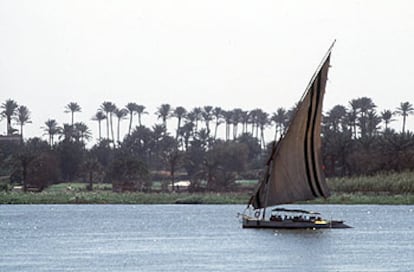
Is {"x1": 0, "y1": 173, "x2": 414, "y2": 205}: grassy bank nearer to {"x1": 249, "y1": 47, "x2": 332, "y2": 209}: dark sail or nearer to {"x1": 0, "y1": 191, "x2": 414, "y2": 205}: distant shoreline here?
{"x1": 0, "y1": 191, "x2": 414, "y2": 205}: distant shoreline

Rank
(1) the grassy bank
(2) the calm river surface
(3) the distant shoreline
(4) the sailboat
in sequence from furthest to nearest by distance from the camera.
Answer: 1. (1) the grassy bank
2. (3) the distant shoreline
3. (4) the sailboat
4. (2) the calm river surface

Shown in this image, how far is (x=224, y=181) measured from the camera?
160125 mm

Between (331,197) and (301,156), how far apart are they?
1765 inches

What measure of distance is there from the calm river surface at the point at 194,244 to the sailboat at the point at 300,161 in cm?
218

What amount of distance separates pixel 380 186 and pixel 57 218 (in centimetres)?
3367

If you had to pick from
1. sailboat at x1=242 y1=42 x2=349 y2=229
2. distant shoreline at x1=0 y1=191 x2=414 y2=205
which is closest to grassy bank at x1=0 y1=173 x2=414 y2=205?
distant shoreline at x1=0 y1=191 x2=414 y2=205

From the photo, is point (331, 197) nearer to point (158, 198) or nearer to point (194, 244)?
point (158, 198)

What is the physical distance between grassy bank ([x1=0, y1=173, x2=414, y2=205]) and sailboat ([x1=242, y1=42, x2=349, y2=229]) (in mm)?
41493

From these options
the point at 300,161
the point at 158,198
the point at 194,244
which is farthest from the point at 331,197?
the point at 194,244

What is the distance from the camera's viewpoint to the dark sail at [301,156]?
8294 centimetres

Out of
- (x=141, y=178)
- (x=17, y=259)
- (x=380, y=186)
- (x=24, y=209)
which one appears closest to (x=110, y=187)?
(x=141, y=178)

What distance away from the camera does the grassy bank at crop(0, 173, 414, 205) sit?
12888 centimetres

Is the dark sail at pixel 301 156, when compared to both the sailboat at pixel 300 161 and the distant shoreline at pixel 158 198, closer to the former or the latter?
the sailboat at pixel 300 161

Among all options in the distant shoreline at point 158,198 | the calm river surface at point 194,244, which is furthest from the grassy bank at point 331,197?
the calm river surface at point 194,244
